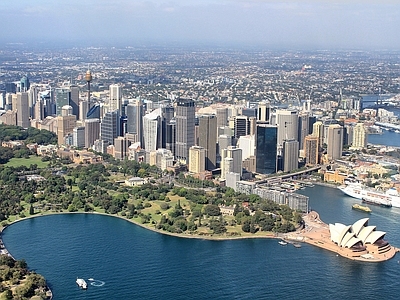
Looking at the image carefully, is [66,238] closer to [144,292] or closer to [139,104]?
[144,292]

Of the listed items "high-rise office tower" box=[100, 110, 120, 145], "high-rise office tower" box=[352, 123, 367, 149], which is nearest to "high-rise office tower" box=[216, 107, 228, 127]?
"high-rise office tower" box=[100, 110, 120, 145]

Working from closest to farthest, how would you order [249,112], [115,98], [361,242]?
[361,242]
[249,112]
[115,98]

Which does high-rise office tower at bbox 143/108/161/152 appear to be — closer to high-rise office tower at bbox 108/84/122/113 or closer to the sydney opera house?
high-rise office tower at bbox 108/84/122/113

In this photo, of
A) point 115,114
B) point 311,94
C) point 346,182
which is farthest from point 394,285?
point 311,94

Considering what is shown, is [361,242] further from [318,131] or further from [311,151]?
[318,131]

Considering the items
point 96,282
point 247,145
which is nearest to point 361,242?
point 96,282

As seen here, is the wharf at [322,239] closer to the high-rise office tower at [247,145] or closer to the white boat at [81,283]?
the white boat at [81,283]
